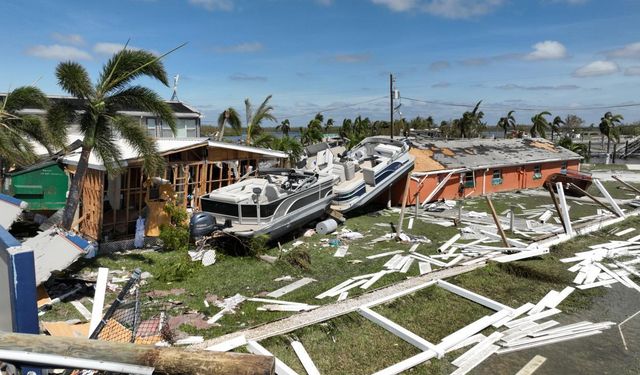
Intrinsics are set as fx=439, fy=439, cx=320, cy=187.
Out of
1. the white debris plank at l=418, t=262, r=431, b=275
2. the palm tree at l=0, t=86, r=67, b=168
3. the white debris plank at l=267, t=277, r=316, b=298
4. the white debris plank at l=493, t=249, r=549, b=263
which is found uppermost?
the palm tree at l=0, t=86, r=67, b=168

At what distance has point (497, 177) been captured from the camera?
2625 centimetres

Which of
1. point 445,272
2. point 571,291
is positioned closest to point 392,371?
point 445,272

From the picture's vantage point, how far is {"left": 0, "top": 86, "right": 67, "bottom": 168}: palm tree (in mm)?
13781

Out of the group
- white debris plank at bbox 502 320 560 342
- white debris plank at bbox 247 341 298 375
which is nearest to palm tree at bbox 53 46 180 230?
white debris plank at bbox 247 341 298 375

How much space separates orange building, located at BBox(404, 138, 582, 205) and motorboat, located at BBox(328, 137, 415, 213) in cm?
165

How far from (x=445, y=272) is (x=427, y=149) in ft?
49.1

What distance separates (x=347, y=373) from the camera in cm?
660

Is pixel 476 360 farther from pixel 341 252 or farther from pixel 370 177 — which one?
pixel 370 177

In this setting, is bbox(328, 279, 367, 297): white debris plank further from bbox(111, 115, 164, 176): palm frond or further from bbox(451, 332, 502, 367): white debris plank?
bbox(111, 115, 164, 176): palm frond

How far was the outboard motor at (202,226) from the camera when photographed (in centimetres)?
1276

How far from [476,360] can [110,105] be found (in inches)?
414

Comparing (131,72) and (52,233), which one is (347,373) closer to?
(52,233)

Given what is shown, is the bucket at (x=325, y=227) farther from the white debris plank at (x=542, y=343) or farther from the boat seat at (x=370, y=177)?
the white debris plank at (x=542, y=343)

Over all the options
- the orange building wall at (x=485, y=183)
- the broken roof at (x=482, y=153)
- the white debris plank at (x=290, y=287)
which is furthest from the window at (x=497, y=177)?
the white debris plank at (x=290, y=287)
